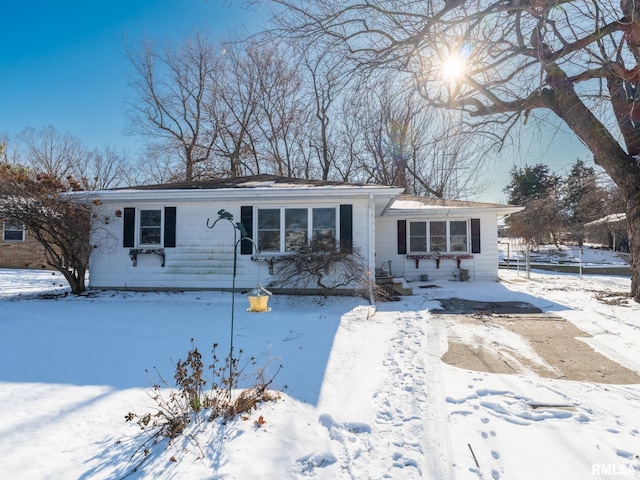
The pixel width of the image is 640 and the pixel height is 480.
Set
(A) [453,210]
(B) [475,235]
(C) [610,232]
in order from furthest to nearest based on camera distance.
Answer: (C) [610,232] → (B) [475,235] → (A) [453,210]

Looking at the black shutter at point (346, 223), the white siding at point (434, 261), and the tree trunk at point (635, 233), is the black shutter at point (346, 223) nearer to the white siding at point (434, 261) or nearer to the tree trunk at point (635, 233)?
the white siding at point (434, 261)

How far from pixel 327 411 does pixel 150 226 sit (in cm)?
812

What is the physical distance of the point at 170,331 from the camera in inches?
214

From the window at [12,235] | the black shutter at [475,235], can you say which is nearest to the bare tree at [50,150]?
the window at [12,235]

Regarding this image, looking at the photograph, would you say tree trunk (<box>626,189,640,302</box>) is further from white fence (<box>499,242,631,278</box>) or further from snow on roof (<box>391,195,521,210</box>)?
white fence (<box>499,242,631,278</box>)

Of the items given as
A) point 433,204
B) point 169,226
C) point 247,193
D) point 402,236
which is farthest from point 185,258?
point 433,204

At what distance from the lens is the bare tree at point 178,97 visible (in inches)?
742

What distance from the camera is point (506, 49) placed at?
568 cm

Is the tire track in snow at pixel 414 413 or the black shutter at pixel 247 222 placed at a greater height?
the black shutter at pixel 247 222

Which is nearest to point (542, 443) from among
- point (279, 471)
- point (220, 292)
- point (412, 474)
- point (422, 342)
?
point (412, 474)

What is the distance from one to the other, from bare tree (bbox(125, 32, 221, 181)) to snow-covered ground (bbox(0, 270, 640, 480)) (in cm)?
1627

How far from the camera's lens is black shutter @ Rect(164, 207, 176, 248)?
29.3ft

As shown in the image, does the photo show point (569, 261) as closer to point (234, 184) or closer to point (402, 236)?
point (402, 236)

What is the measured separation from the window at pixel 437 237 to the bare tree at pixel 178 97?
1392cm
